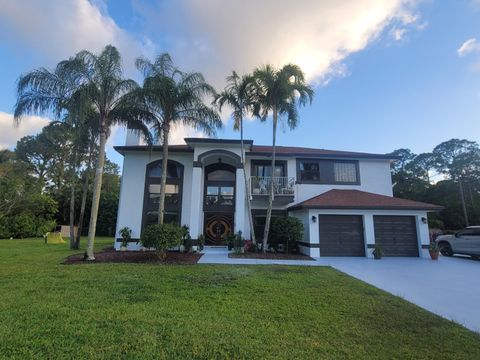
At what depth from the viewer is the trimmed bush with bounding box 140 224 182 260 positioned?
1041cm

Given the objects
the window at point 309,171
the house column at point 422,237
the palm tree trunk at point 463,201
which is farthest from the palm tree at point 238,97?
the palm tree trunk at point 463,201

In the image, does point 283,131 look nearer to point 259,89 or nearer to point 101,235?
point 259,89

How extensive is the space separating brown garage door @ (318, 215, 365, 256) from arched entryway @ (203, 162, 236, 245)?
552 centimetres

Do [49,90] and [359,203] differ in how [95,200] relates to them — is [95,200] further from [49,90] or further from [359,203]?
[359,203]

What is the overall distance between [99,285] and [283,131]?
435 inches

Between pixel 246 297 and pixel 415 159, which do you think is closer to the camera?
pixel 246 297

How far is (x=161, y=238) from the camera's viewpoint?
10.4 m

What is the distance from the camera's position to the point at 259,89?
43.2 feet

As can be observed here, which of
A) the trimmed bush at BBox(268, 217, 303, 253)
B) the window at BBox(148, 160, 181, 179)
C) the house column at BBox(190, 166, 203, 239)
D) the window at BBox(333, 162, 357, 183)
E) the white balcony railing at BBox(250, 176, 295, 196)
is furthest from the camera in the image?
the window at BBox(333, 162, 357, 183)

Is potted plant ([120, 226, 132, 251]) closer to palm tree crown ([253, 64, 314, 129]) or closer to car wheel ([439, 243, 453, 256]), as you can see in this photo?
palm tree crown ([253, 64, 314, 129])

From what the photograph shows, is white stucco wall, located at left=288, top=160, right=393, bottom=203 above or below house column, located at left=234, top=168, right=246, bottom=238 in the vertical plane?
above

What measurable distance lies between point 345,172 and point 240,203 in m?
7.61

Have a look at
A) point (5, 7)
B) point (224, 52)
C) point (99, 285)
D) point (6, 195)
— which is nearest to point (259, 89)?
point (224, 52)

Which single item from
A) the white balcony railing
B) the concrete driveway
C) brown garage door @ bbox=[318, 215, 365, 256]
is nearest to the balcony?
the white balcony railing
